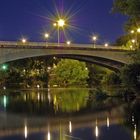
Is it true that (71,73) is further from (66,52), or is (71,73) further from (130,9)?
(130,9)

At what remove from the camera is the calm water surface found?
120ft

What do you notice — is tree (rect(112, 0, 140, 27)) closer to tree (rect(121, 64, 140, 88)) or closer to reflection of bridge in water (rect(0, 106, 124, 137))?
reflection of bridge in water (rect(0, 106, 124, 137))

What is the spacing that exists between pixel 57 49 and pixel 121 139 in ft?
208

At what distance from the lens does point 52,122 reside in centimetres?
4516

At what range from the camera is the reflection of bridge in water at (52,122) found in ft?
132

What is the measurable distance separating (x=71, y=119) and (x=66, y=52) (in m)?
51.7

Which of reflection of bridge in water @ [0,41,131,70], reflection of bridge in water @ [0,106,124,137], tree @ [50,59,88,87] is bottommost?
reflection of bridge in water @ [0,106,124,137]

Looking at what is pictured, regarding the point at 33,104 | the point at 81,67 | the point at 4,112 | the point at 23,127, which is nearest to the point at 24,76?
the point at 81,67

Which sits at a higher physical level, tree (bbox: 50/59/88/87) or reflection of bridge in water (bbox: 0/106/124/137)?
tree (bbox: 50/59/88/87)

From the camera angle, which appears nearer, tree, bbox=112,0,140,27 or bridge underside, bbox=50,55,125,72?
tree, bbox=112,0,140,27

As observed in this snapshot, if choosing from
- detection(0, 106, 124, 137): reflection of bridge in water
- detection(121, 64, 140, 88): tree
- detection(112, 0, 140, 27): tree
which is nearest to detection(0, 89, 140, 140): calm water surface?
detection(0, 106, 124, 137): reflection of bridge in water

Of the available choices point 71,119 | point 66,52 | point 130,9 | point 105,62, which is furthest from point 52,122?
point 105,62

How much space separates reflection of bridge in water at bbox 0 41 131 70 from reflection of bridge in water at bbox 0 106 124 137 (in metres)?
33.5

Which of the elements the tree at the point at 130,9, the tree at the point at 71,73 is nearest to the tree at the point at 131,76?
the tree at the point at 130,9
